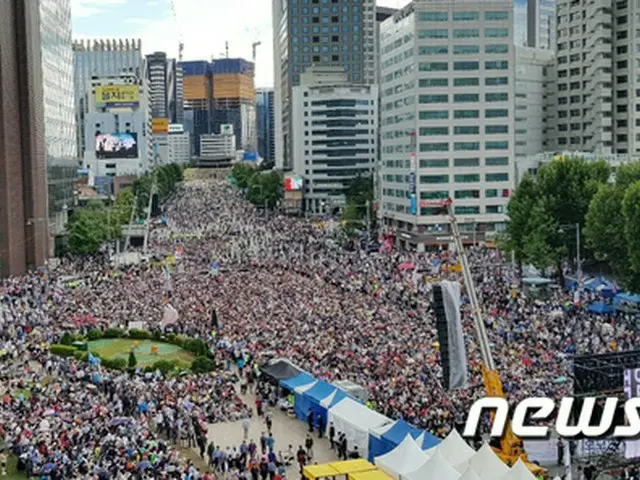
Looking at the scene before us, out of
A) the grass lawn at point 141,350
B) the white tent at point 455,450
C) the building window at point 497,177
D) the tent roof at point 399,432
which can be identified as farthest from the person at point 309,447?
the building window at point 497,177

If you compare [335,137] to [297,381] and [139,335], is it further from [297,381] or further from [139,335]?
[297,381]

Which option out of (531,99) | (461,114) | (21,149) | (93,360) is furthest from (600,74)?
(93,360)

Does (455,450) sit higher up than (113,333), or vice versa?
(455,450)

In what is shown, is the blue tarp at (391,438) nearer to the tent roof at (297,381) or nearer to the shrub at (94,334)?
the tent roof at (297,381)

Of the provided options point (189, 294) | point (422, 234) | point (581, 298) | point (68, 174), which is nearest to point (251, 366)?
point (189, 294)

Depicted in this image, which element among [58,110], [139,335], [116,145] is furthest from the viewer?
[116,145]

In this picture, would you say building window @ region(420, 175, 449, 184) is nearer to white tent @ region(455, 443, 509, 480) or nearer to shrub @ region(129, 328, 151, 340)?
shrub @ region(129, 328, 151, 340)

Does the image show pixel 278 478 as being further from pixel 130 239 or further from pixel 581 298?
pixel 130 239
